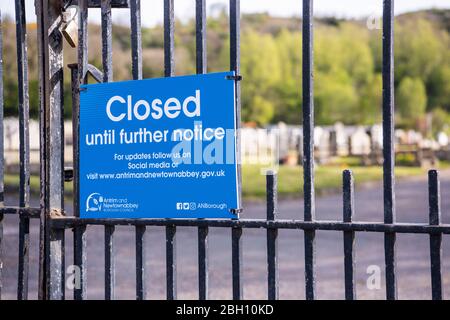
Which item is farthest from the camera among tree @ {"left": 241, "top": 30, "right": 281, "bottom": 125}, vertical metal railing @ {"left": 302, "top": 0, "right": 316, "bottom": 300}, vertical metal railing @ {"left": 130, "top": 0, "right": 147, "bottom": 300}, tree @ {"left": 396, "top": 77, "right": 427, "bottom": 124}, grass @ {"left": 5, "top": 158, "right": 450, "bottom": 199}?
tree @ {"left": 396, "top": 77, "right": 427, "bottom": 124}

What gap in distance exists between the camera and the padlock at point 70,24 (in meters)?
3.92

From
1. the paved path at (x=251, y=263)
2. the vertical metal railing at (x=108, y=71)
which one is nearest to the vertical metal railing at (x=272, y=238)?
the vertical metal railing at (x=108, y=71)

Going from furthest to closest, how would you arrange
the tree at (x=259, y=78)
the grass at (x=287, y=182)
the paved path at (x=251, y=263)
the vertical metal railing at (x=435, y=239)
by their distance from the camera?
the tree at (x=259, y=78), the grass at (x=287, y=182), the paved path at (x=251, y=263), the vertical metal railing at (x=435, y=239)

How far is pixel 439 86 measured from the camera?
70562mm

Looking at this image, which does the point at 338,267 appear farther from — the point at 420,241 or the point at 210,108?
the point at 210,108

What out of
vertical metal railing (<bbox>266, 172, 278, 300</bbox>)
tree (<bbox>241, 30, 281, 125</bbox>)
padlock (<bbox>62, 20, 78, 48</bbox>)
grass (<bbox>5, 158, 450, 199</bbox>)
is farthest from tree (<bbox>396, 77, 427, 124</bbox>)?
vertical metal railing (<bbox>266, 172, 278, 300</bbox>)

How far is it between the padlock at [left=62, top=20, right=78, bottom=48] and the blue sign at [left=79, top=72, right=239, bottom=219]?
372mm

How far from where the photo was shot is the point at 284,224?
3.30 m

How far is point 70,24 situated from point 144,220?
117 cm

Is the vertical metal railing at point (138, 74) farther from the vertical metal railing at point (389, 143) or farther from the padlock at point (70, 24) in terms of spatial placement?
the vertical metal railing at point (389, 143)

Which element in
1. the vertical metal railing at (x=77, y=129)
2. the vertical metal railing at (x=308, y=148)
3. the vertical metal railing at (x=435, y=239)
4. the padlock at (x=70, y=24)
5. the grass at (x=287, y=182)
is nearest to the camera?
the vertical metal railing at (x=435, y=239)

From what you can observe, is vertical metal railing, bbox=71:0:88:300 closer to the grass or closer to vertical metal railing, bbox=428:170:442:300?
vertical metal railing, bbox=428:170:442:300

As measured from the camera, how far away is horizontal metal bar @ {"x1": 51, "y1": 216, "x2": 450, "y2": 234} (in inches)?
120
